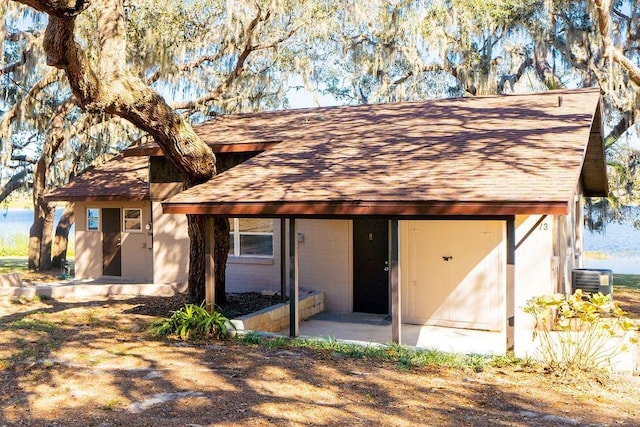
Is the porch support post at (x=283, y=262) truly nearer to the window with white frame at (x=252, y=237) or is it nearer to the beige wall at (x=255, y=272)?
the beige wall at (x=255, y=272)

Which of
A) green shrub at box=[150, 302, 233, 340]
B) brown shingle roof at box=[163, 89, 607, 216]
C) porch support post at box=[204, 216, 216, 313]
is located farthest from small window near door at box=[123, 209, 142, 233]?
green shrub at box=[150, 302, 233, 340]

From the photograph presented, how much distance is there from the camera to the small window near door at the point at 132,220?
16203 millimetres

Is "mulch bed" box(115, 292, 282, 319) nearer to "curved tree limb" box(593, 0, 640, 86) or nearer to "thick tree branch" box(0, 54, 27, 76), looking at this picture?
"thick tree branch" box(0, 54, 27, 76)

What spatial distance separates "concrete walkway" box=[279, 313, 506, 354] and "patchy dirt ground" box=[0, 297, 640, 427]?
68.6 inches

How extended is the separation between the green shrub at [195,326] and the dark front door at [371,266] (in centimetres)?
344

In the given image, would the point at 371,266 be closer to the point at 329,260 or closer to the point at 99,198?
the point at 329,260

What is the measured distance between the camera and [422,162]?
907cm

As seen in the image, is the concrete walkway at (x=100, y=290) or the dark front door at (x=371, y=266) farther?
the concrete walkway at (x=100, y=290)

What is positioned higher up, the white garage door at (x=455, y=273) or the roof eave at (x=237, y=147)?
the roof eave at (x=237, y=147)

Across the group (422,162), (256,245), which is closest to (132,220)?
(256,245)

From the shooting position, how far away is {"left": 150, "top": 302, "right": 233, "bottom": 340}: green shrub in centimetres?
867

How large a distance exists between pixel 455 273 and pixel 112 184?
9.77 m

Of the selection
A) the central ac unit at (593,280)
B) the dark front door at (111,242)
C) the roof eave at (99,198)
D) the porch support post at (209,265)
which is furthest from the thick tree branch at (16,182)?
the central ac unit at (593,280)

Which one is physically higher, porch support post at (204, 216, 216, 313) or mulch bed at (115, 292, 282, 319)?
porch support post at (204, 216, 216, 313)
